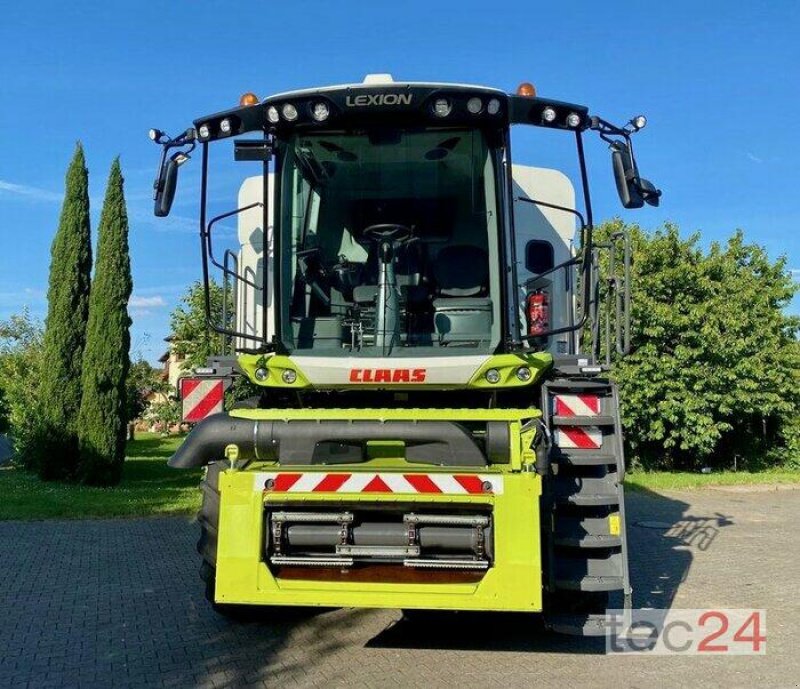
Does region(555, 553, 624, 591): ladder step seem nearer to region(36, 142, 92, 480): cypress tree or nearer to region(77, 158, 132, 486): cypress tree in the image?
region(77, 158, 132, 486): cypress tree

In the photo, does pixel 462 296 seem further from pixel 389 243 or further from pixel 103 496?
pixel 103 496

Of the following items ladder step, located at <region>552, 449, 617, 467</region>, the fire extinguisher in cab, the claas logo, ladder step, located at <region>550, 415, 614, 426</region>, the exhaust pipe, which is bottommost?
ladder step, located at <region>552, 449, 617, 467</region>

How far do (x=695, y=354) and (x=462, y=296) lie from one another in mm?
16646

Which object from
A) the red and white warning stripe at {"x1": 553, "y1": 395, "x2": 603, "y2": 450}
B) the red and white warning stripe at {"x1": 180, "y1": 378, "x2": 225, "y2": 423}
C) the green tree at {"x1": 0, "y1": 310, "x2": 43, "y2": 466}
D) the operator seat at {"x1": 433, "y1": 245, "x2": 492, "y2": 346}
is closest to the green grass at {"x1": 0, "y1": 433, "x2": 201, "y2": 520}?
the green tree at {"x1": 0, "y1": 310, "x2": 43, "y2": 466}

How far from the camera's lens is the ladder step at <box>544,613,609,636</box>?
5.08m

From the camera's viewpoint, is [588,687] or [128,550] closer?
[588,687]

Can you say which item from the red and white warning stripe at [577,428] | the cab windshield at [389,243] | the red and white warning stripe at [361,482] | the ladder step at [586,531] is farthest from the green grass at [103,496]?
the ladder step at [586,531]

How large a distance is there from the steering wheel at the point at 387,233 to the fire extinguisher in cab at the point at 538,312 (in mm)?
1018

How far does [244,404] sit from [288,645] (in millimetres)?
1705

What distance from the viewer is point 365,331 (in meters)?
5.71

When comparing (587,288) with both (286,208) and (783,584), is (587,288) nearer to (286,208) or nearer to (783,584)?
(286,208)

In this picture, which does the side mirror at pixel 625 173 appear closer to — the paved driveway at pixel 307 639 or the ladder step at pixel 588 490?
the ladder step at pixel 588 490

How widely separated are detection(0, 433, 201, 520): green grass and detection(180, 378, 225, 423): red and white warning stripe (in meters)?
6.95

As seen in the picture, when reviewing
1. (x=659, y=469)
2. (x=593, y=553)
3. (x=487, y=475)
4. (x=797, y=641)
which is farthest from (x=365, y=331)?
(x=659, y=469)
